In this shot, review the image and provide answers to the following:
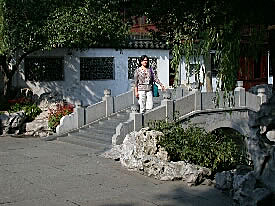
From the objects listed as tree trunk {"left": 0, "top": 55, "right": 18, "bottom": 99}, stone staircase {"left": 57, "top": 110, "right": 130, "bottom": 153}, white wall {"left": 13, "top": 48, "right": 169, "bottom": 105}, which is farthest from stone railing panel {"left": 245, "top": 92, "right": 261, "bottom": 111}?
tree trunk {"left": 0, "top": 55, "right": 18, "bottom": 99}

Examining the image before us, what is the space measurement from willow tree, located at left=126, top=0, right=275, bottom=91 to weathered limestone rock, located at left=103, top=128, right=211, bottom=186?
10.0ft

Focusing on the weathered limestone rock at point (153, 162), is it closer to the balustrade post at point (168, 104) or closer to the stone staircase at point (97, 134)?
the stone staircase at point (97, 134)

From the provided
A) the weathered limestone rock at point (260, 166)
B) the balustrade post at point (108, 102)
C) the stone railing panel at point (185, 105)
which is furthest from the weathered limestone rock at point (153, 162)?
the balustrade post at point (108, 102)

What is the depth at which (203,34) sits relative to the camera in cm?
579

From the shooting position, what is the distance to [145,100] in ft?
43.4

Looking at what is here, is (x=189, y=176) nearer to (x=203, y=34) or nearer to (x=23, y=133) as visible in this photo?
(x=203, y=34)

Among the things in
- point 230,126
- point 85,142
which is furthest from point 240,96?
point 85,142

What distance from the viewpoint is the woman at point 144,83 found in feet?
41.7

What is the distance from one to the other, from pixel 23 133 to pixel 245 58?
11.1m

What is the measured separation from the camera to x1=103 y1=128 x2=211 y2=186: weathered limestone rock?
8641 millimetres

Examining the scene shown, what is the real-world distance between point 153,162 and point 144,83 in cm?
402

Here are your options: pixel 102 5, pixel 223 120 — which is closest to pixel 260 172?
pixel 102 5

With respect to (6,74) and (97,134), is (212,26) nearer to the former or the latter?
(97,134)

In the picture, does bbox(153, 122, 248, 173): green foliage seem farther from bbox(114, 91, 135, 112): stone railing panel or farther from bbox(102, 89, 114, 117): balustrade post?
bbox(114, 91, 135, 112): stone railing panel
